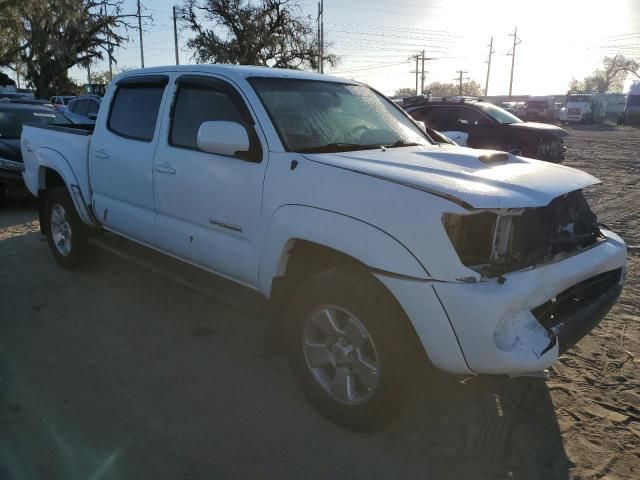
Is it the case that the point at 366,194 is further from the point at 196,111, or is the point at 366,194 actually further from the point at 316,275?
the point at 196,111

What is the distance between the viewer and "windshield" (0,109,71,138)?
29.9ft

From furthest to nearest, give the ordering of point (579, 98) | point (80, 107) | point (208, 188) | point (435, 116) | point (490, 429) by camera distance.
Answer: point (579, 98), point (80, 107), point (435, 116), point (208, 188), point (490, 429)

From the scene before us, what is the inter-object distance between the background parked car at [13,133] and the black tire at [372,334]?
6007mm

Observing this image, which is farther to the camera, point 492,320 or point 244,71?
point 244,71

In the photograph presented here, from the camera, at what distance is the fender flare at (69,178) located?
501cm

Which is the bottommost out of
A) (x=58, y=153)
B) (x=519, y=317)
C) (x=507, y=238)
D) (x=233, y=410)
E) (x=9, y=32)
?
(x=233, y=410)

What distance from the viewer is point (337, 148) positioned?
3375mm

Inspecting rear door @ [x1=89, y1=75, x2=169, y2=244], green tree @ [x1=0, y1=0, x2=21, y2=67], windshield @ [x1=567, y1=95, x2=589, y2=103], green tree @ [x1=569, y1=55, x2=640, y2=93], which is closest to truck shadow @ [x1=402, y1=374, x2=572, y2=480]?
rear door @ [x1=89, y1=75, x2=169, y2=244]

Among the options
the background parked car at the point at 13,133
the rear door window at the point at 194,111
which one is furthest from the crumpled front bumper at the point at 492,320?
the background parked car at the point at 13,133

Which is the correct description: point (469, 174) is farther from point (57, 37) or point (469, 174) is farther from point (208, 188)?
point (57, 37)

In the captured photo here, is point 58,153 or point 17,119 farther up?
point 17,119

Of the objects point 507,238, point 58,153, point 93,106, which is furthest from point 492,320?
point 93,106

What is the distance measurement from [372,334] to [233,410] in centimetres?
105

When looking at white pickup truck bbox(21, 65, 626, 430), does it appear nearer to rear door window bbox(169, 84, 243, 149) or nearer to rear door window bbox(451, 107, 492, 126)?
rear door window bbox(169, 84, 243, 149)
